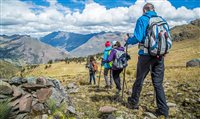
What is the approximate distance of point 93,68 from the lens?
2697cm

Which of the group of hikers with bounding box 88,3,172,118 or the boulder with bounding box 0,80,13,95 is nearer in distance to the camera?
the boulder with bounding box 0,80,13,95

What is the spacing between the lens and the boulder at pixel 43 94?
10508 mm

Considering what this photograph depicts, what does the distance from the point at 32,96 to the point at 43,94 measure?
438 millimetres

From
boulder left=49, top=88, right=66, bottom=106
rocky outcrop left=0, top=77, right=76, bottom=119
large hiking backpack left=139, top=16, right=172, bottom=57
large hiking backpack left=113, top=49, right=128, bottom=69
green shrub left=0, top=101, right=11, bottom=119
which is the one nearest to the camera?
green shrub left=0, top=101, right=11, bottom=119

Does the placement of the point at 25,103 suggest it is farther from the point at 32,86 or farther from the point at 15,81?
the point at 15,81

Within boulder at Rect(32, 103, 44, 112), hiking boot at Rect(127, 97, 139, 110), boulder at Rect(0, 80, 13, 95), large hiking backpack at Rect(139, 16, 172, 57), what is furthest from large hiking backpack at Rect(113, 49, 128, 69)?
boulder at Rect(0, 80, 13, 95)

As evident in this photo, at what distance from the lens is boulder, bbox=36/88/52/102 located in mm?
10508

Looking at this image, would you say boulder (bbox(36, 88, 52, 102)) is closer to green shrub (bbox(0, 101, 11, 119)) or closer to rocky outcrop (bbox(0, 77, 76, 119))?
rocky outcrop (bbox(0, 77, 76, 119))

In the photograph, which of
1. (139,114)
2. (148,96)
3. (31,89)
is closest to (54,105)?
(31,89)

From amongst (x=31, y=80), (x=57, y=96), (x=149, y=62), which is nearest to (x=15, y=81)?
(x=31, y=80)

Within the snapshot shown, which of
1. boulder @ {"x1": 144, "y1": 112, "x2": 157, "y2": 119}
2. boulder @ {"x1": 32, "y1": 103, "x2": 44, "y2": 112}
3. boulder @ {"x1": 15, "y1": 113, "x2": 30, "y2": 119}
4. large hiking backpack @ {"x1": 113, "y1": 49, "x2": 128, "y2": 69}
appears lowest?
boulder @ {"x1": 144, "y1": 112, "x2": 157, "y2": 119}

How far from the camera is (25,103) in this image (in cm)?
974

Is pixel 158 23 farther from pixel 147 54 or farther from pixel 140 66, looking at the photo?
pixel 140 66

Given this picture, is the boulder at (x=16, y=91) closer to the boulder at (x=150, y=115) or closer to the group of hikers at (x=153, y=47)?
the group of hikers at (x=153, y=47)
